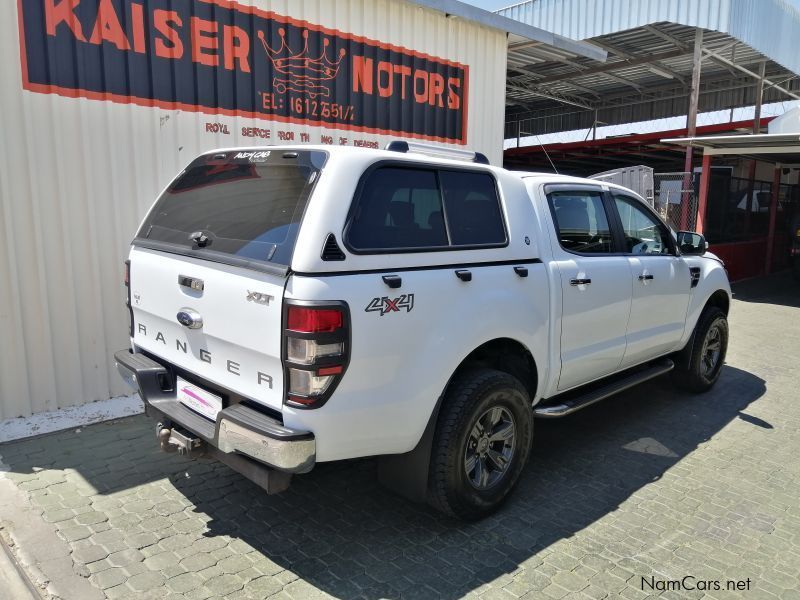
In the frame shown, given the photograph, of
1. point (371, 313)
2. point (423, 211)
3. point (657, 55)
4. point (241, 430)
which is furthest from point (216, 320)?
point (657, 55)

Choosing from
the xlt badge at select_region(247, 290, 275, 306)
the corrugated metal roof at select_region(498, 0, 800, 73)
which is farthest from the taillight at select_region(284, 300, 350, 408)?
the corrugated metal roof at select_region(498, 0, 800, 73)

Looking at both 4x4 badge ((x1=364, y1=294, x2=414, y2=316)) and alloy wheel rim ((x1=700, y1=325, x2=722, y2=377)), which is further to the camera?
alloy wheel rim ((x1=700, y1=325, x2=722, y2=377))

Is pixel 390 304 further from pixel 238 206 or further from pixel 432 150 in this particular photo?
pixel 432 150

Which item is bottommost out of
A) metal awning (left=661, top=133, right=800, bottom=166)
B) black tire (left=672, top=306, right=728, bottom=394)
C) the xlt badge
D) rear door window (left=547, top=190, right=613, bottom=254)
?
black tire (left=672, top=306, right=728, bottom=394)

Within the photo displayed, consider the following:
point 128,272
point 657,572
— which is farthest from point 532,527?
point 128,272

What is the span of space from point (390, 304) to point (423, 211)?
0.67m

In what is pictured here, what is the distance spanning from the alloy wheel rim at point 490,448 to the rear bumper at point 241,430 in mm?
1023

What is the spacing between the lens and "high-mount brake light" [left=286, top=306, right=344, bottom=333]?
8.32 feet

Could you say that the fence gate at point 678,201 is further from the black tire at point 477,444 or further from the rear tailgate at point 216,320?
the rear tailgate at point 216,320

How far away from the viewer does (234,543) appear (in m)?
3.21

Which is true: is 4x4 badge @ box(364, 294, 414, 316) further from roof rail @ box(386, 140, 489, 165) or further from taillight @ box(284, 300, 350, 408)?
roof rail @ box(386, 140, 489, 165)

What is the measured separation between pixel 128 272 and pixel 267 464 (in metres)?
1.68

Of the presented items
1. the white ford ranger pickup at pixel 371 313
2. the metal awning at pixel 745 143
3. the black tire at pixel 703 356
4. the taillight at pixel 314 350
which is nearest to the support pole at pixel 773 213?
the metal awning at pixel 745 143

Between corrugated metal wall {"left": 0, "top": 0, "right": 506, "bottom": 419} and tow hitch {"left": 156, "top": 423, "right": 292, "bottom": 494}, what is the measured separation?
6.78 ft
